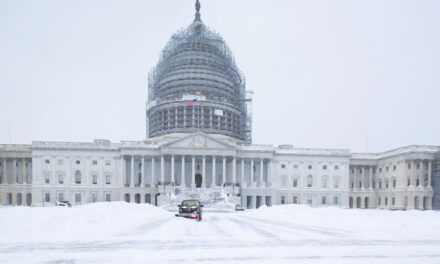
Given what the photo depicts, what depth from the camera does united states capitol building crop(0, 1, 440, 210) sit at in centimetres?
6444

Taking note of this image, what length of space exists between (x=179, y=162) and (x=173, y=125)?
1294 cm

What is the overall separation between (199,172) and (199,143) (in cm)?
922

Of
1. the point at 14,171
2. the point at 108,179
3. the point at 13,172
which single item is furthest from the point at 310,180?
the point at 13,172

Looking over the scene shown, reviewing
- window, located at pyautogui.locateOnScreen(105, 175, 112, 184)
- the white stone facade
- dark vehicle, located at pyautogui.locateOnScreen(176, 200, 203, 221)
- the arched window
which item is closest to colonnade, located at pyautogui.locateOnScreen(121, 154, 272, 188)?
the white stone facade

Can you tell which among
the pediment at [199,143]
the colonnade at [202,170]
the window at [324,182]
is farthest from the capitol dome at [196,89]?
the window at [324,182]

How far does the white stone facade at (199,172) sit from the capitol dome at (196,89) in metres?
8.44

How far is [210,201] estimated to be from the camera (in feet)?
167

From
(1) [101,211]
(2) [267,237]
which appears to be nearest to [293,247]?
(2) [267,237]

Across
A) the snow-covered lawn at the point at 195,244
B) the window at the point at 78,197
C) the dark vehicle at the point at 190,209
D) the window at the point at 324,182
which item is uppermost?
the snow-covered lawn at the point at 195,244

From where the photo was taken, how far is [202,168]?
68.6 metres

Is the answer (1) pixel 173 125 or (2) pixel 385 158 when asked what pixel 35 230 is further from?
(2) pixel 385 158

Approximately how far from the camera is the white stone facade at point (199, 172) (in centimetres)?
6456

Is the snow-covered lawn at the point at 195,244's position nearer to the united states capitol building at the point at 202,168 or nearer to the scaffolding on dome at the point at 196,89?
the united states capitol building at the point at 202,168

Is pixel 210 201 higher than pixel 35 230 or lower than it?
lower
